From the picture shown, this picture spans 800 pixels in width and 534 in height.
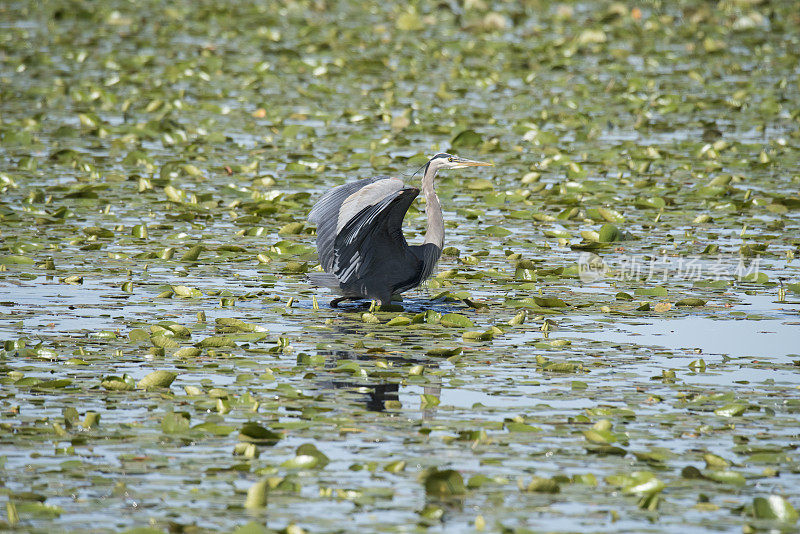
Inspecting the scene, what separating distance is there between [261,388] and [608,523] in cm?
226

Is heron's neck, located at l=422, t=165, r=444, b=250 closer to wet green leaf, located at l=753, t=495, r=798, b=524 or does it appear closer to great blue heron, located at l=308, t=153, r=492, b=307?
great blue heron, located at l=308, t=153, r=492, b=307

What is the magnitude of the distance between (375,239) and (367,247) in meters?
0.08

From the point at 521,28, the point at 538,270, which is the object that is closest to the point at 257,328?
the point at 538,270

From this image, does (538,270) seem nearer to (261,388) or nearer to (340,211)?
(340,211)

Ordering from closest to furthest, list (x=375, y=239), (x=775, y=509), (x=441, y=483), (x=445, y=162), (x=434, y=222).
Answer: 1. (x=775, y=509)
2. (x=441, y=483)
3. (x=375, y=239)
4. (x=434, y=222)
5. (x=445, y=162)

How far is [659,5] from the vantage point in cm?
2509

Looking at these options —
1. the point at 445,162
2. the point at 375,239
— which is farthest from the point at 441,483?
the point at 445,162

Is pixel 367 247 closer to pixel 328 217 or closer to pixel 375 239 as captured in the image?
pixel 375 239

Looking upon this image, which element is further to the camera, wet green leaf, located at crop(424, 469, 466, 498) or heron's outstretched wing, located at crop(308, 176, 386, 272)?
heron's outstretched wing, located at crop(308, 176, 386, 272)

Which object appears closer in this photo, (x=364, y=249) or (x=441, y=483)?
(x=441, y=483)

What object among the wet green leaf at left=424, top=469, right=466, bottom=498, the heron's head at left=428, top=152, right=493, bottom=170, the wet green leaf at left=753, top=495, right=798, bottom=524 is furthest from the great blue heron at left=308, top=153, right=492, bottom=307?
the wet green leaf at left=753, top=495, right=798, bottom=524

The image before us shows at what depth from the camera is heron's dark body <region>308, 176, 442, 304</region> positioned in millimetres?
7827

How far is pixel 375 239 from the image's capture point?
806 cm

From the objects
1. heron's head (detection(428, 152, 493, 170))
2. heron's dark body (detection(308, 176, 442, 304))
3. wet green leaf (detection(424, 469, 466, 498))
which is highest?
heron's head (detection(428, 152, 493, 170))
